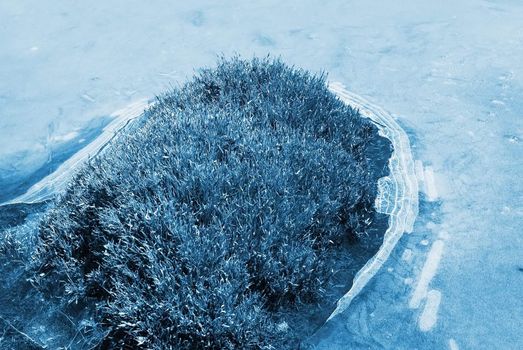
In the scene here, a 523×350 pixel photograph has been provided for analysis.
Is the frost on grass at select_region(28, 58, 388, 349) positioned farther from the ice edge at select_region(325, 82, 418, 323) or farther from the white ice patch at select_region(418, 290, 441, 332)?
the white ice patch at select_region(418, 290, 441, 332)

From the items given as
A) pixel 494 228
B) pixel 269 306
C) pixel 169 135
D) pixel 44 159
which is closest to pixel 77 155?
pixel 44 159

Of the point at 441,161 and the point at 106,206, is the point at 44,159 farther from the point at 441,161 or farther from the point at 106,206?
the point at 441,161

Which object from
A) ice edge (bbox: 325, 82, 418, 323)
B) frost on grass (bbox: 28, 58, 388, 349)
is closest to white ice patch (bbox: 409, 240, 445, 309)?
ice edge (bbox: 325, 82, 418, 323)

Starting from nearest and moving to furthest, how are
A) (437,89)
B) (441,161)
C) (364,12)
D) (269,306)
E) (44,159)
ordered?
(269,306) → (441,161) → (44,159) → (437,89) → (364,12)

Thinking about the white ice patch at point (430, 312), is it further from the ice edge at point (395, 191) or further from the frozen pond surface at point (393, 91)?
the ice edge at point (395, 191)

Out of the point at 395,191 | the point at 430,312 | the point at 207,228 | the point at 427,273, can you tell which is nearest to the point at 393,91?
the point at 395,191

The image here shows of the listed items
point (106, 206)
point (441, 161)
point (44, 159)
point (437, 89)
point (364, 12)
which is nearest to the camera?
point (106, 206)
